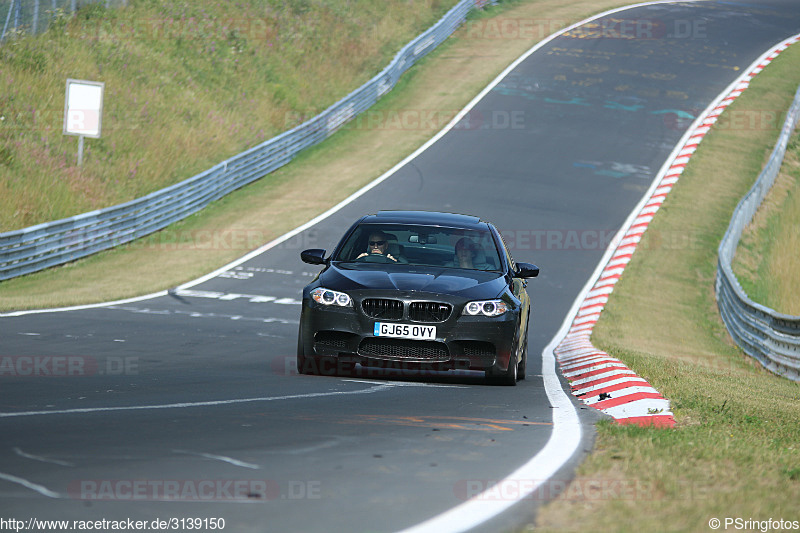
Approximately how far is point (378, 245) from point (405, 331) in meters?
1.54

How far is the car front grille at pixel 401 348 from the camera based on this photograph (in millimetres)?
9227

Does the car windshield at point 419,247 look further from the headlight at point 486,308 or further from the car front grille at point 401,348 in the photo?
the car front grille at point 401,348

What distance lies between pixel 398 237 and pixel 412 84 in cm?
2928

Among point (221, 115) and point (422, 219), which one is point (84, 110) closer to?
point (221, 115)

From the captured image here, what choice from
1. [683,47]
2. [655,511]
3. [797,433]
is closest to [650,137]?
[683,47]

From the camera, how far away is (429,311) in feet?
30.4

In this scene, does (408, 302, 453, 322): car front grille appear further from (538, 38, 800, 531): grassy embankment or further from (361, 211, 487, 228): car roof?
(538, 38, 800, 531): grassy embankment

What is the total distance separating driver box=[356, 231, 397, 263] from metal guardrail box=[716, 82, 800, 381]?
21.9 feet

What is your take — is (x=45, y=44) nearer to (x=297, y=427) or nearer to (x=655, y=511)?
(x=297, y=427)

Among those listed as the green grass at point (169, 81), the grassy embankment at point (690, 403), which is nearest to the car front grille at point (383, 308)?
the grassy embankment at point (690, 403)

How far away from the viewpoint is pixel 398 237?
35.5ft

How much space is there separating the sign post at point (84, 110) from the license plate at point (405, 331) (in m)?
16.5

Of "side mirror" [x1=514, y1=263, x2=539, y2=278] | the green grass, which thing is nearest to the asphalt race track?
"side mirror" [x1=514, y1=263, x2=539, y2=278]

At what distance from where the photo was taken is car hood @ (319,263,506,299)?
9398 millimetres
